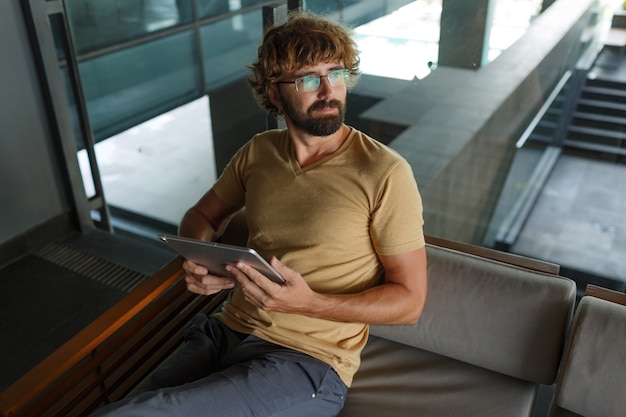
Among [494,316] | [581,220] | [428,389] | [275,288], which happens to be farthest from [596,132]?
[275,288]

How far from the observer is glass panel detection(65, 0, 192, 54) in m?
3.03

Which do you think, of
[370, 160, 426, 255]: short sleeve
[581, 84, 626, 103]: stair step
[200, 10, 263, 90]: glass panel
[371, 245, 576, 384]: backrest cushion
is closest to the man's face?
[370, 160, 426, 255]: short sleeve

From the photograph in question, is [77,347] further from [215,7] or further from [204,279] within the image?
[215,7]

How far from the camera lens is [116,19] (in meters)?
3.15

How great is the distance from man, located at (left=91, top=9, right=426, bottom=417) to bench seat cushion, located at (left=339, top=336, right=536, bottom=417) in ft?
0.45

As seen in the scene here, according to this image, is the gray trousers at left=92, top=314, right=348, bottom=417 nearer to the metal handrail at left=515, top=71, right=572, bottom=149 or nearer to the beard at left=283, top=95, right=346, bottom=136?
the beard at left=283, top=95, right=346, bottom=136

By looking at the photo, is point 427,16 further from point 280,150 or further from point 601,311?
point 601,311

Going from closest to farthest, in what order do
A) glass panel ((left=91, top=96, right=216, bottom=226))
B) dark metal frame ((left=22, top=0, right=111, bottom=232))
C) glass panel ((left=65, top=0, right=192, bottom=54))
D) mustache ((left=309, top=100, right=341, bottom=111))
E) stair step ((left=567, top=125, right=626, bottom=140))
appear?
mustache ((left=309, top=100, right=341, bottom=111)), stair step ((left=567, top=125, right=626, bottom=140)), dark metal frame ((left=22, top=0, right=111, bottom=232)), glass panel ((left=65, top=0, right=192, bottom=54)), glass panel ((left=91, top=96, right=216, bottom=226))

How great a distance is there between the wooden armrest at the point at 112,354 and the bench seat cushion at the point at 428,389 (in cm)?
62

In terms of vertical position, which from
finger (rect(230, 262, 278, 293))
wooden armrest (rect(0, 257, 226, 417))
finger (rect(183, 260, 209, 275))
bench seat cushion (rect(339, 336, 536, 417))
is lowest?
bench seat cushion (rect(339, 336, 536, 417))

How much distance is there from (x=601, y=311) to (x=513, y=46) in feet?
4.27

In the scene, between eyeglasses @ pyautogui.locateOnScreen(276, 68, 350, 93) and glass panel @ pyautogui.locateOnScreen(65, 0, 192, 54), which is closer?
eyeglasses @ pyautogui.locateOnScreen(276, 68, 350, 93)

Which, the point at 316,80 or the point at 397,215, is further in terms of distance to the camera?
the point at 316,80

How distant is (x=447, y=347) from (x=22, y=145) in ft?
8.00
